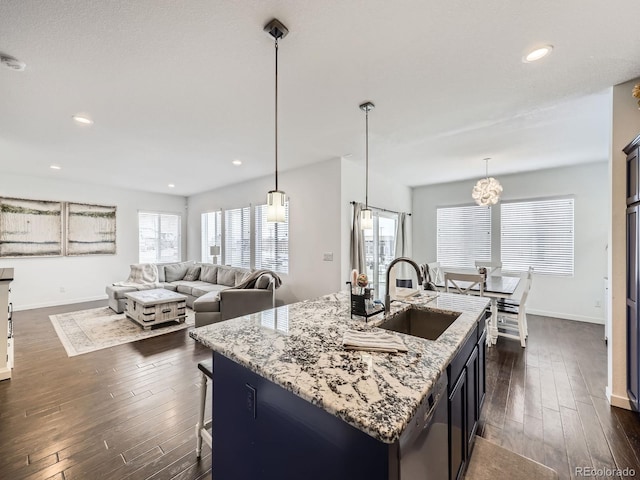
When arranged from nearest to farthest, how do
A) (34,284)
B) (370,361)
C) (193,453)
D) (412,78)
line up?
(370,361)
(193,453)
(412,78)
(34,284)

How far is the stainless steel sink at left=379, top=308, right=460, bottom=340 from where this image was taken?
72.6 inches

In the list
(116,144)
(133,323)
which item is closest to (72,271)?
(133,323)

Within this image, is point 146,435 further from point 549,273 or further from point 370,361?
point 549,273

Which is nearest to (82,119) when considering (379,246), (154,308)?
(154,308)

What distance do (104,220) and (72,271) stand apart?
4.25 ft

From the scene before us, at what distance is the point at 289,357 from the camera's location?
44.7 inches

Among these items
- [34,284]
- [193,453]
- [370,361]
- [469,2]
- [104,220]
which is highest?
[469,2]

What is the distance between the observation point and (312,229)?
4629 mm

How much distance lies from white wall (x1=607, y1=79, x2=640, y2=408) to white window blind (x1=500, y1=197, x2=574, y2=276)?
3.08 m

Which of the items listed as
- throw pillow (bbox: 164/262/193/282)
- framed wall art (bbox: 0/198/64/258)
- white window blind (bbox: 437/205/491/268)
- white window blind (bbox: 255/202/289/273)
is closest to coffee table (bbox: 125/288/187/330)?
white window blind (bbox: 255/202/289/273)

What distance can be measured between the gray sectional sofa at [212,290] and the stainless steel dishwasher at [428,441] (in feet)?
10.7

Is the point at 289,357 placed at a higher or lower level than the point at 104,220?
lower

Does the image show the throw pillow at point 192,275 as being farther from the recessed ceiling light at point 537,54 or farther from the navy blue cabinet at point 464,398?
the recessed ceiling light at point 537,54

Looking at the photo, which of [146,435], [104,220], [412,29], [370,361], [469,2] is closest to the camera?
[370,361]
